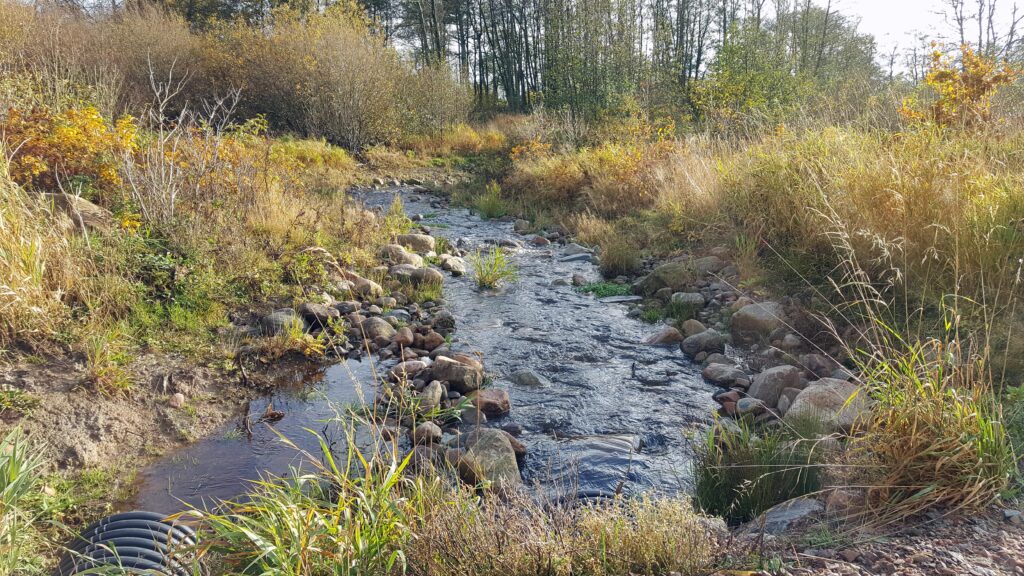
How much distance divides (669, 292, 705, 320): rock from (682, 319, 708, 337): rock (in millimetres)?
314

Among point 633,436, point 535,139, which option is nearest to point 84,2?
point 535,139

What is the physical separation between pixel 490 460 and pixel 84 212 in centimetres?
450

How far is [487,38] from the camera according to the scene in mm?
32906

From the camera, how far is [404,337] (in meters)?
5.31

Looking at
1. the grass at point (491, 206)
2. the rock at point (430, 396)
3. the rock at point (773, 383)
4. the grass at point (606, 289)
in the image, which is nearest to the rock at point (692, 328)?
the rock at point (773, 383)

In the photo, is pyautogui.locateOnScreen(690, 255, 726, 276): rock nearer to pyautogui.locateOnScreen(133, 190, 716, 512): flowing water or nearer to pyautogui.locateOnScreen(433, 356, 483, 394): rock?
pyautogui.locateOnScreen(133, 190, 716, 512): flowing water

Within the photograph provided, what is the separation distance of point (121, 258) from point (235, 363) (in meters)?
1.33

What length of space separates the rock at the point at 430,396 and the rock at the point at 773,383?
7.30 feet

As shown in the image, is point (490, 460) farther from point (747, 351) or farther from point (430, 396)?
point (747, 351)

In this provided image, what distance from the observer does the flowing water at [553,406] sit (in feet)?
11.1

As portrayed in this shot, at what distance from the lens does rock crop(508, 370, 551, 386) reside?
4.64 m

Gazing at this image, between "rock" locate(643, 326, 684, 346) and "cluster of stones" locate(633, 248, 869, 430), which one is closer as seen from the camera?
"cluster of stones" locate(633, 248, 869, 430)

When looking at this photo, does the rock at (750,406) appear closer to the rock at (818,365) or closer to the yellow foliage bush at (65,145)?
the rock at (818,365)

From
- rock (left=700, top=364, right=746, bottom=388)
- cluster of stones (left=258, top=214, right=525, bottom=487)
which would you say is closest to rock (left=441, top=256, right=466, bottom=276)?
cluster of stones (left=258, top=214, right=525, bottom=487)
